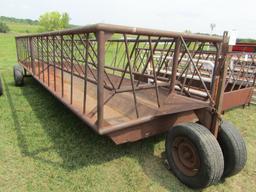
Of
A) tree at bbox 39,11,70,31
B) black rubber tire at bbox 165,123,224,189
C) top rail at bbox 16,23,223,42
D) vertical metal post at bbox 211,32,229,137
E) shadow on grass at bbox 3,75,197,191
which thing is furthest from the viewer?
tree at bbox 39,11,70,31

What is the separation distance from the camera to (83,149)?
2953mm

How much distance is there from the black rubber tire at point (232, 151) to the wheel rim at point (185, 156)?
385 mm

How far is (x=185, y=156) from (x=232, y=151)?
0.48m

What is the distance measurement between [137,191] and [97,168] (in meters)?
0.56

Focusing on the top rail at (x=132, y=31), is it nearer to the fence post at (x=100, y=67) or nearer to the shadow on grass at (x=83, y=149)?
the fence post at (x=100, y=67)

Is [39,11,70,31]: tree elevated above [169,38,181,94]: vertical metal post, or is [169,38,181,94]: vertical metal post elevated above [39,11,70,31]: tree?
[39,11,70,31]: tree

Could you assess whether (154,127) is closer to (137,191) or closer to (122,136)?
(122,136)

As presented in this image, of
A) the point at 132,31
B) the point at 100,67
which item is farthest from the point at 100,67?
the point at 132,31

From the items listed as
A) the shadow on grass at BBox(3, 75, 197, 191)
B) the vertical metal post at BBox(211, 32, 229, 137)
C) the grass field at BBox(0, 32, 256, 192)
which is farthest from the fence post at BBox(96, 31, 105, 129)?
the vertical metal post at BBox(211, 32, 229, 137)

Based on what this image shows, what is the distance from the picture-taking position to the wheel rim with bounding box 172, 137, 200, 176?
7.38ft

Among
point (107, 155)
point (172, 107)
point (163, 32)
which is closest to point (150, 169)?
point (107, 155)

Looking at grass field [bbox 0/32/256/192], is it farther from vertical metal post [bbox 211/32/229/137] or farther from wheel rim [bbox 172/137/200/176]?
vertical metal post [bbox 211/32/229/137]

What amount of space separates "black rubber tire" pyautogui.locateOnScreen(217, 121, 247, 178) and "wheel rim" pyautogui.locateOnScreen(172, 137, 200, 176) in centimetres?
38

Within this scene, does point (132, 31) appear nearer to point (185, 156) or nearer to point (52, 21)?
point (185, 156)
